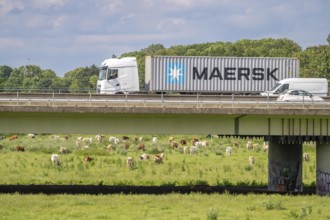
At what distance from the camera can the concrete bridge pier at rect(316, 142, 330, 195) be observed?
149 feet

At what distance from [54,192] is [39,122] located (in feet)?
15.0

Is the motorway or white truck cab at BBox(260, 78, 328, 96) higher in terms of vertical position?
white truck cab at BBox(260, 78, 328, 96)

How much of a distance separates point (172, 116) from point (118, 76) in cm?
1294

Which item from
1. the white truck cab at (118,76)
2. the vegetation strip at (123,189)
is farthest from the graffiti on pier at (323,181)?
the white truck cab at (118,76)

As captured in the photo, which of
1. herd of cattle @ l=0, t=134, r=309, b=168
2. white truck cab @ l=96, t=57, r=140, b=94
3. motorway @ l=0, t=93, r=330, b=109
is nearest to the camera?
motorway @ l=0, t=93, r=330, b=109

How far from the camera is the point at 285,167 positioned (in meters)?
49.2

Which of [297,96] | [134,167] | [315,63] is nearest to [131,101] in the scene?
[297,96]

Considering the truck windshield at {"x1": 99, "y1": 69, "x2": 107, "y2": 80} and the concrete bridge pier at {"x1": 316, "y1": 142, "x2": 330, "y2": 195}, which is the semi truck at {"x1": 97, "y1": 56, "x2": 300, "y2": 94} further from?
the concrete bridge pier at {"x1": 316, "y1": 142, "x2": 330, "y2": 195}

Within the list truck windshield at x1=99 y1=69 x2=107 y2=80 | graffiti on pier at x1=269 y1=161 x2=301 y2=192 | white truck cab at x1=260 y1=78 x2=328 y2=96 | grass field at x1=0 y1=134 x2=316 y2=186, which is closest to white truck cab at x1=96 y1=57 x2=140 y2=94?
truck windshield at x1=99 y1=69 x2=107 y2=80

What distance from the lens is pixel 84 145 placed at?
269ft

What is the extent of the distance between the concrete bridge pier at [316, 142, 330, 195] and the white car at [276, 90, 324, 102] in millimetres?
2801

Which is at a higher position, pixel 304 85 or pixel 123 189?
pixel 304 85

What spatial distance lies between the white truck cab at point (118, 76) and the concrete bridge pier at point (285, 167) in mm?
12250

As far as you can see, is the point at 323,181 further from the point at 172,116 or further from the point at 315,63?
the point at 315,63
